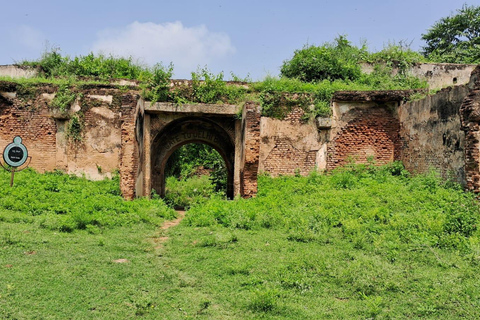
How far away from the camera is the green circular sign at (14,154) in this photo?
10062 mm

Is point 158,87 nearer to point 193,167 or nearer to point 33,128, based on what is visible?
point 33,128

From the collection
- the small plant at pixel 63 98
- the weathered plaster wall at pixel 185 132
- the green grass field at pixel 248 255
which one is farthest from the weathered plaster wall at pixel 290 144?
the small plant at pixel 63 98

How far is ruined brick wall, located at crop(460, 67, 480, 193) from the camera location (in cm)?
862

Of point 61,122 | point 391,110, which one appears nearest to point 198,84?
point 61,122

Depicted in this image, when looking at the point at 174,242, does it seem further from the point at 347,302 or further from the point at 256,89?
the point at 256,89

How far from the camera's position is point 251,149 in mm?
11250

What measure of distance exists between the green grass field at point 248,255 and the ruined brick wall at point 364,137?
5.71ft

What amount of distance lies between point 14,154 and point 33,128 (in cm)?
263

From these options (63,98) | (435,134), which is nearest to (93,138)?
(63,98)

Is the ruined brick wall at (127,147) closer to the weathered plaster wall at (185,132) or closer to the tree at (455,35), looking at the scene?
the weathered plaster wall at (185,132)

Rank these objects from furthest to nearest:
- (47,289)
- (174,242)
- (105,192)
Answer: (105,192) → (174,242) → (47,289)

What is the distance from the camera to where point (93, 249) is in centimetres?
678

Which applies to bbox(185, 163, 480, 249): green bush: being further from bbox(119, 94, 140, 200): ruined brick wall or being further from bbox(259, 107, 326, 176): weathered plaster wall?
bbox(119, 94, 140, 200): ruined brick wall

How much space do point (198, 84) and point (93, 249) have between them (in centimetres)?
722
